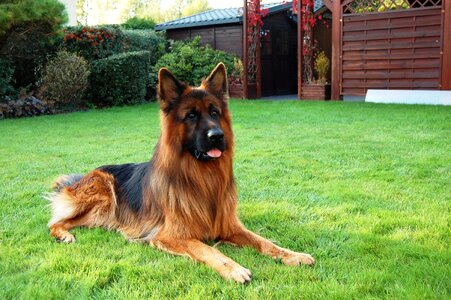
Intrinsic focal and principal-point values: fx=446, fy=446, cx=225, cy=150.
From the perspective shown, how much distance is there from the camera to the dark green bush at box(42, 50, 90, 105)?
41.5 feet

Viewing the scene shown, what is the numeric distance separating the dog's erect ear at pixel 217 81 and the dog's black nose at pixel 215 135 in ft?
1.42

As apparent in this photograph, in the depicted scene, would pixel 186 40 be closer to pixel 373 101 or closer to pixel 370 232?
pixel 373 101

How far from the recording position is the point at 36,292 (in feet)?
8.06

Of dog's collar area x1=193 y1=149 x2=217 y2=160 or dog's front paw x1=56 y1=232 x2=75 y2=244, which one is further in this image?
dog's front paw x1=56 y1=232 x2=75 y2=244

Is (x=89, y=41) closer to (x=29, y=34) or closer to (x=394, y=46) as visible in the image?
(x=29, y=34)

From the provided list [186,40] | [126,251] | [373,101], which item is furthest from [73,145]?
[186,40]

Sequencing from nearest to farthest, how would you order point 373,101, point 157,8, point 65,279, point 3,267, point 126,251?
point 65,279
point 3,267
point 126,251
point 373,101
point 157,8

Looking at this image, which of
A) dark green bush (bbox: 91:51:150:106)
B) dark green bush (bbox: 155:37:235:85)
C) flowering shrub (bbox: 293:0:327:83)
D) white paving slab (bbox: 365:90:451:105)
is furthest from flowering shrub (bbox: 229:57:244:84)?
white paving slab (bbox: 365:90:451:105)

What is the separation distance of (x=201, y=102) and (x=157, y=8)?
59.7 m

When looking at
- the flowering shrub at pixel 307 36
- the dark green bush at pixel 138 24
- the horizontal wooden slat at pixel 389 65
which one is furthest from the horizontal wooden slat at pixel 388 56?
the dark green bush at pixel 138 24

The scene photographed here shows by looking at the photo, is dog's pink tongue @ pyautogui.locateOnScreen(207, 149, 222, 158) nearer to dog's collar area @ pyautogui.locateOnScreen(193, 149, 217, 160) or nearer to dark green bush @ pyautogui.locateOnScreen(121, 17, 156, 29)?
dog's collar area @ pyautogui.locateOnScreen(193, 149, 217, 160)

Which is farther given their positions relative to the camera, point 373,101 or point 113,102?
point 113,102

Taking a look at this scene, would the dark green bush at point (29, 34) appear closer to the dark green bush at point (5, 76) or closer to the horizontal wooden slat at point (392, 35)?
the dark green bush at point (5, 76)

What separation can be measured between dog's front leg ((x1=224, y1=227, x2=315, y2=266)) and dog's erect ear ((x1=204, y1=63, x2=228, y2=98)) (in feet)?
3.39
